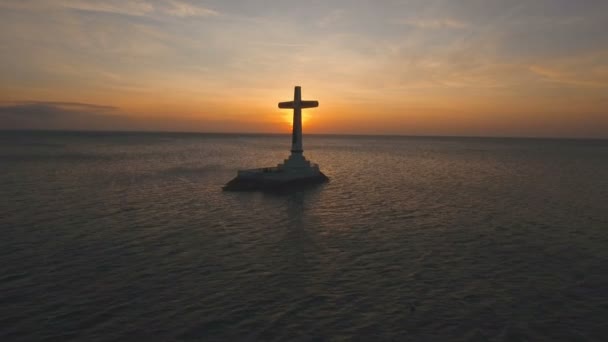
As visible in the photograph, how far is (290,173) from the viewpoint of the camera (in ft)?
145

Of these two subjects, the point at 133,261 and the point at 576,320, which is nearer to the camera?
the point at 576,320

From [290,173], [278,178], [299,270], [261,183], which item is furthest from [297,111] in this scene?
[299,270]

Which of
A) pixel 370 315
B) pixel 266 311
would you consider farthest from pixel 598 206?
pixel 266 311

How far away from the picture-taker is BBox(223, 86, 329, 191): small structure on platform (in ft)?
136

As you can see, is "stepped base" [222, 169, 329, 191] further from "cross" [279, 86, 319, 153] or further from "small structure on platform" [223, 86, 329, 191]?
"cross" [279, 86, 319, 153]

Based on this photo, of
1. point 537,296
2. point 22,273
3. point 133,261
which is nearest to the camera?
point 537,296

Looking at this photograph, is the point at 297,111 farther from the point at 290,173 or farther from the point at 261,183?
the point at 261,183

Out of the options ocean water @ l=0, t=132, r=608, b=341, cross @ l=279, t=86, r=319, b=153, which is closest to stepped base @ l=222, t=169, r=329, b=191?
cross @ l=279, t=86, r=319, b=153

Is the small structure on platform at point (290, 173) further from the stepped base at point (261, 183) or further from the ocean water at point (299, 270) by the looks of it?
the ocean water at point (299, 270)

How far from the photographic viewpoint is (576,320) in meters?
12.3

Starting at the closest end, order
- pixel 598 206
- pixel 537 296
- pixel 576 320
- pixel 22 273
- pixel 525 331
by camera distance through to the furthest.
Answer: pixel 525 331
pixel 576 320
pixel 537 296
pixel 22 273
pixel 598 206

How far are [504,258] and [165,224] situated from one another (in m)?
19.8

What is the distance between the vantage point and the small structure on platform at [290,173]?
41.5 meters

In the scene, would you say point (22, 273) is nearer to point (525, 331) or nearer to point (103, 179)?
point (525, 331)
